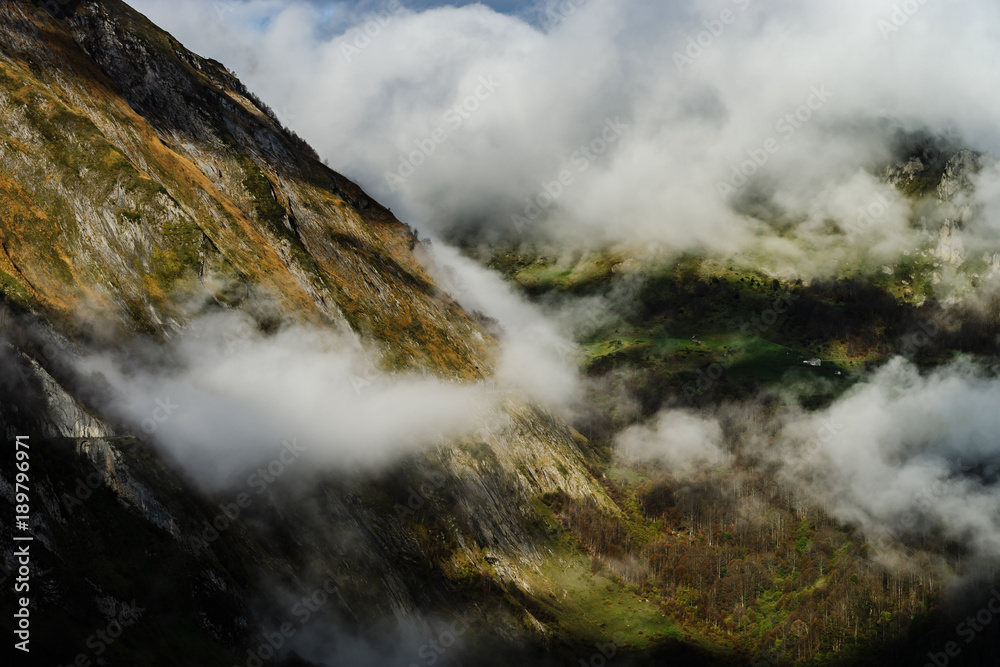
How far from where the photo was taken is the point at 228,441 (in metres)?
106

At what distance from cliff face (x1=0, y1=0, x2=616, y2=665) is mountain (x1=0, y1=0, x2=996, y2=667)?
41 centimetres

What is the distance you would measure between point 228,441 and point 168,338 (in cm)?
1864

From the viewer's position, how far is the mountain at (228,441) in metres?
75.1

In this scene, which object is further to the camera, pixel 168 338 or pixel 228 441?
pixel 168 338

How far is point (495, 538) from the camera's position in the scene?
164m

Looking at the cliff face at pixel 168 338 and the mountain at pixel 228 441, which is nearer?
the cliff face at pixel 168 338

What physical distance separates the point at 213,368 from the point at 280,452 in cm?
1700

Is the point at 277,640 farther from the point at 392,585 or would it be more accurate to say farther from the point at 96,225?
the point at 96,225

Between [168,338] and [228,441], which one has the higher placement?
[168,338]

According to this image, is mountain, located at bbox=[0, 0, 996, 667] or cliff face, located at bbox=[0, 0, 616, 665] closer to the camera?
cliff face, located at bbox=[0, 0, 616, 665]

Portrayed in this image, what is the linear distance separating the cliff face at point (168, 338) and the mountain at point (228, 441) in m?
0.41

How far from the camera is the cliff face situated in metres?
73.1

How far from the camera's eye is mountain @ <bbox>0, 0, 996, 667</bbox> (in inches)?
2955

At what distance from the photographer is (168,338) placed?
360ft
